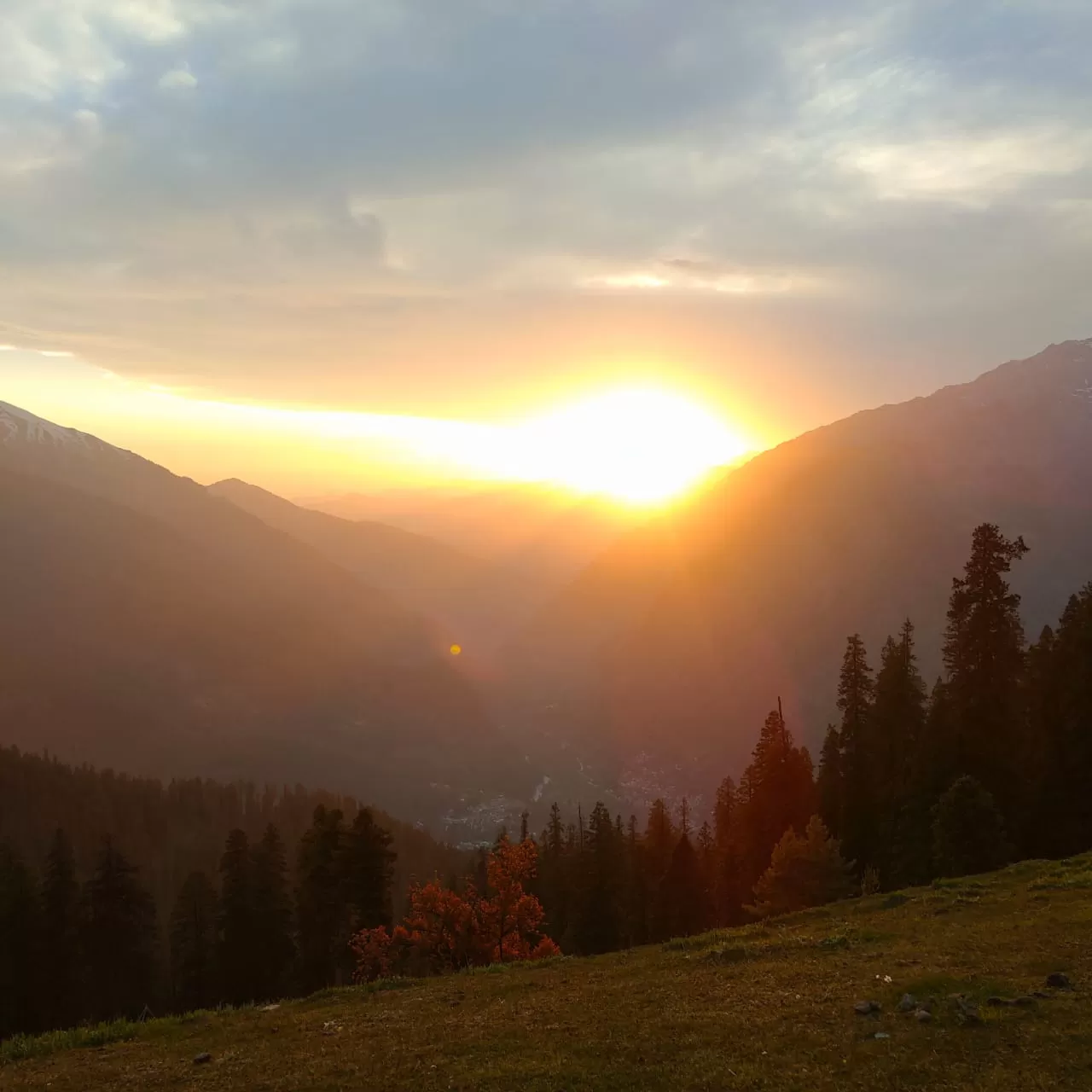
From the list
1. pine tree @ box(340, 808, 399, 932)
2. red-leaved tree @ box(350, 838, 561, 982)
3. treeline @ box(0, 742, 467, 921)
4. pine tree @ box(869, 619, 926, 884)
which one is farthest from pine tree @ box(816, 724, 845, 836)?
treeline @ box(0, 742, 467, 921)

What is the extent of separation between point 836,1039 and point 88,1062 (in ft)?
55.6

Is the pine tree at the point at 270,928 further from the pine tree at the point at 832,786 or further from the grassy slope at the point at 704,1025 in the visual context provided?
the grassy slope at the point at 704,1025

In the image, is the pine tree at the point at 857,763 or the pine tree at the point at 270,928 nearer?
the pine tree at the point at 857,763

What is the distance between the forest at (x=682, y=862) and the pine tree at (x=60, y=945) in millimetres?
144

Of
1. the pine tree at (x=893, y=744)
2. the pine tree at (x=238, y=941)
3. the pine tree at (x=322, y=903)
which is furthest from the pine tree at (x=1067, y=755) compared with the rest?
the pine tree at (x=238, y=941)

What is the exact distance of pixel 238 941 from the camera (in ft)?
227

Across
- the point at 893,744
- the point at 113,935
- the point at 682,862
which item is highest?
the point at 893,744

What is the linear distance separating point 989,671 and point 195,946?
69.6m

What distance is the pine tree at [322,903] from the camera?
6197 centimetres

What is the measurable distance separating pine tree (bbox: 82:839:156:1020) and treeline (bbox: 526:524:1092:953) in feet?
124

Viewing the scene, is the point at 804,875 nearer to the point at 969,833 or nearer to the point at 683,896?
the point at 969,833

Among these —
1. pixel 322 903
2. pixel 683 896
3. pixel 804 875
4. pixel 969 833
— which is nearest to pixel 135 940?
pixel 322 903

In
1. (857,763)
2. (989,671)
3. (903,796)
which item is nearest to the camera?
(989,671)

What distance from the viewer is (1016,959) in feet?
62.9
